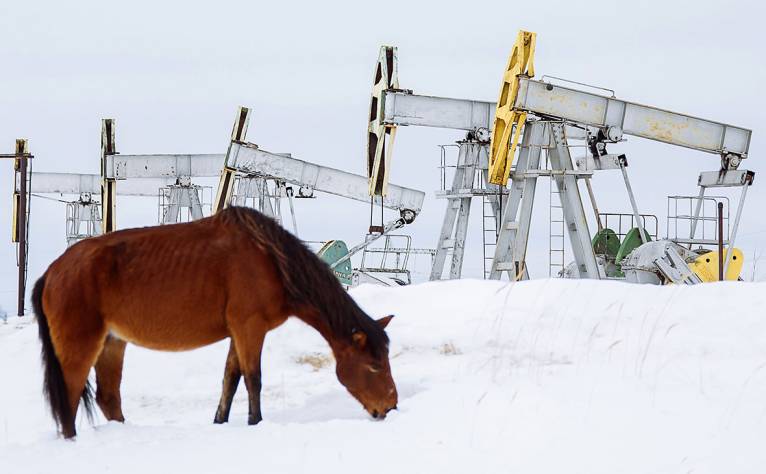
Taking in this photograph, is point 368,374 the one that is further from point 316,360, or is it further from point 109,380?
point 316,360

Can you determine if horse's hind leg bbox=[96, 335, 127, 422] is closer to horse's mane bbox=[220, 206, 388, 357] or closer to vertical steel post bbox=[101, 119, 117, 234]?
horse's mane bbox=[220, 206, 388, 357]

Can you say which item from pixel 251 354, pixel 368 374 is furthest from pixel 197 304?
pixel 368 374

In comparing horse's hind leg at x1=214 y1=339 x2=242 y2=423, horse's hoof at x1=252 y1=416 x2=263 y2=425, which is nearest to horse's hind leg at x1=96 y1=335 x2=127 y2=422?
horse's hind leg at x1=214 y1=339 x2=242 y2=423

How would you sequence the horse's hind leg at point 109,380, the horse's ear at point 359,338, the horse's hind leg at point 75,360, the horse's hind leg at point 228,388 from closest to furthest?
the horse's hind leg at point 75,360 → the horse's ear at point 359,338 → the horse's hind leg at point 228,388 → the horse's hind leg at point 109,380

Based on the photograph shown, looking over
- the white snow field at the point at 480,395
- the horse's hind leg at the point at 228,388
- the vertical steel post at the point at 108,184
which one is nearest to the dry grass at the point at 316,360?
the white snow field at the point at 480,395

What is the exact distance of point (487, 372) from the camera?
8.73 m

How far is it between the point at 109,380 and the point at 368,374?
194cm

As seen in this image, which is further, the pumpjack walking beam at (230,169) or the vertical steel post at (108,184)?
the vertical steel post at (108,184)

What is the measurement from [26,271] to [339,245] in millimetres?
9408

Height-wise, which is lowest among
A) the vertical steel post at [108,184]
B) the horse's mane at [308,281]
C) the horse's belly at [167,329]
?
the vertical steel post at [108,184]

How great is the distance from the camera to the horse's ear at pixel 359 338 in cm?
702

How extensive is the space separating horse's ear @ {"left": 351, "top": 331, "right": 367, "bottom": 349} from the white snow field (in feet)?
1.80

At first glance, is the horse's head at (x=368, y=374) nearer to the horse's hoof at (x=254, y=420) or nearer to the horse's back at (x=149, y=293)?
the horse's hoof at (x=254, y=420)

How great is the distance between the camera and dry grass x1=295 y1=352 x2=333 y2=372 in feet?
31.8
